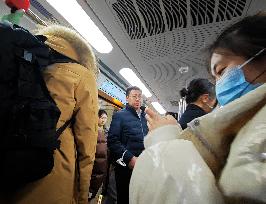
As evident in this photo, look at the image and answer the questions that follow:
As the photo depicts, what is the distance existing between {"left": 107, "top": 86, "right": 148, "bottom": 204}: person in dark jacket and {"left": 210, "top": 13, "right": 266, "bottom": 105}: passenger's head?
193 cm

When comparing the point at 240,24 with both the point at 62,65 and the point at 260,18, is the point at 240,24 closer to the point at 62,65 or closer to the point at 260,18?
the point at 260,18

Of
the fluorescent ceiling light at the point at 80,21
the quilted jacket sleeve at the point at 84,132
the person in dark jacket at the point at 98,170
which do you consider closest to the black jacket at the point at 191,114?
the person in dark jacket at the point at 98,170

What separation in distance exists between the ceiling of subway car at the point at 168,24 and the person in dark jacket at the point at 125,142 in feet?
3.29

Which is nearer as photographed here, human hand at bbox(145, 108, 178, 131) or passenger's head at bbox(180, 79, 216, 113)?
human hand at bbox(145, 108, 178, 131)

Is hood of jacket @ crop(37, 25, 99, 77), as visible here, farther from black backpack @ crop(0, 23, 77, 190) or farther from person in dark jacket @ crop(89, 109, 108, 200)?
person in dark jacket @ crop(89, 109, 108, 200)

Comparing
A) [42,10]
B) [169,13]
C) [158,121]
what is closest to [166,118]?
[158,121]

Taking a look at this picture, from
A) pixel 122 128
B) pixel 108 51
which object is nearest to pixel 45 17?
pixel 108 51

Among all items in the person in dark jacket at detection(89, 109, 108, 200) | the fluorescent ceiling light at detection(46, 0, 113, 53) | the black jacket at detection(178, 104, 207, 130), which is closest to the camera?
the person in dark jacket at detection(89, 109, 108, 200)

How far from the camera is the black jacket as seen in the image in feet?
7.60

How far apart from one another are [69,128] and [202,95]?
1564 millimetres

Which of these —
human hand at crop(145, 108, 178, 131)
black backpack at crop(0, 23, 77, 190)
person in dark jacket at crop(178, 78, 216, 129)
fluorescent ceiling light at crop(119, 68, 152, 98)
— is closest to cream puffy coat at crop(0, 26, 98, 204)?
black backpack at crop(0, 23, 77, 190)

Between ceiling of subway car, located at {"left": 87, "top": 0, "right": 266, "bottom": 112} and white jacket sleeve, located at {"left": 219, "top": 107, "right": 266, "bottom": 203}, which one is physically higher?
ceiling of subway car, located at {"left": 87, "top": 0, "right": 266, "bottom": 112}

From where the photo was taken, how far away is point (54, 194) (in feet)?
4.39

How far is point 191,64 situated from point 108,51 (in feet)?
5.15
